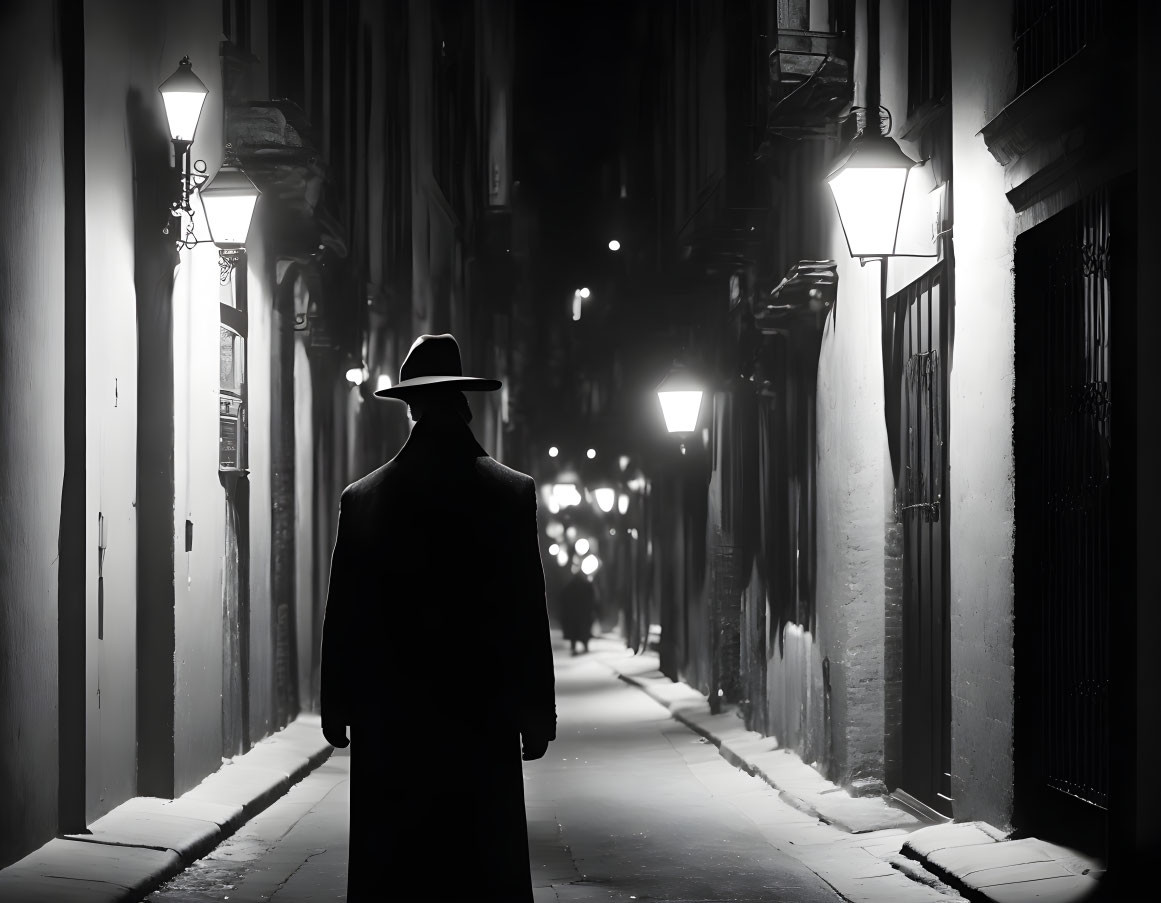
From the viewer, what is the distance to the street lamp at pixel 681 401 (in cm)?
1717

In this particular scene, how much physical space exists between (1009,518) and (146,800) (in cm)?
593

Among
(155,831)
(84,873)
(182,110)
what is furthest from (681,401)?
(84,873)

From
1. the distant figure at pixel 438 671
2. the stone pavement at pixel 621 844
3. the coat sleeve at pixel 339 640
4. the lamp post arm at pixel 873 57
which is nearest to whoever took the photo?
the distant figure at pixel 438 671

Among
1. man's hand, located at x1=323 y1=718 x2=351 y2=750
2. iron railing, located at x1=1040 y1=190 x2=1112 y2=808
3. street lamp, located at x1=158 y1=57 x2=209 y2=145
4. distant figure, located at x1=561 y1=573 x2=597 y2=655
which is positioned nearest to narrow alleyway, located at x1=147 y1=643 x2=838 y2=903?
man's hand, located at x1=323 y1=718 x2=351 y2=750

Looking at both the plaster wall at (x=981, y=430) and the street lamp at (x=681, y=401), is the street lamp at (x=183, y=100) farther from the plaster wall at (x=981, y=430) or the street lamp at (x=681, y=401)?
the street lamp at (x=681, y=401)

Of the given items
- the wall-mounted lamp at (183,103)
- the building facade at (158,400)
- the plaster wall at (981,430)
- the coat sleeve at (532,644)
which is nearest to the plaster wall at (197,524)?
the building facade at (158,400)

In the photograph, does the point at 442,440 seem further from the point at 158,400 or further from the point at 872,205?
the point at 158,400

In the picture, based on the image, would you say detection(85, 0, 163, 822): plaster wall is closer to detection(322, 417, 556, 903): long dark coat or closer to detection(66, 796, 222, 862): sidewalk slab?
detection(66, 796, 222, 862): sidewalk slab

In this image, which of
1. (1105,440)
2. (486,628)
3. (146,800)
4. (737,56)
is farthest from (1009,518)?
(737,56)

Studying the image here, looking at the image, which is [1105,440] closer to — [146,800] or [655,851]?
[655,851]

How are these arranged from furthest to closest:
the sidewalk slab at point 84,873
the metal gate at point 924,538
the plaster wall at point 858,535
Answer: the plaster wall at point 858,535
the metal gate at point 924,538
the sidewalk slab at point 84,873

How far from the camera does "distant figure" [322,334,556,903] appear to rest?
17.5 feet

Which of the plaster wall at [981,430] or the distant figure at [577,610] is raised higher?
the plaster wall at [981,430]

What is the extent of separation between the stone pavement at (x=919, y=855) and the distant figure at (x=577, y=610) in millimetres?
22324
